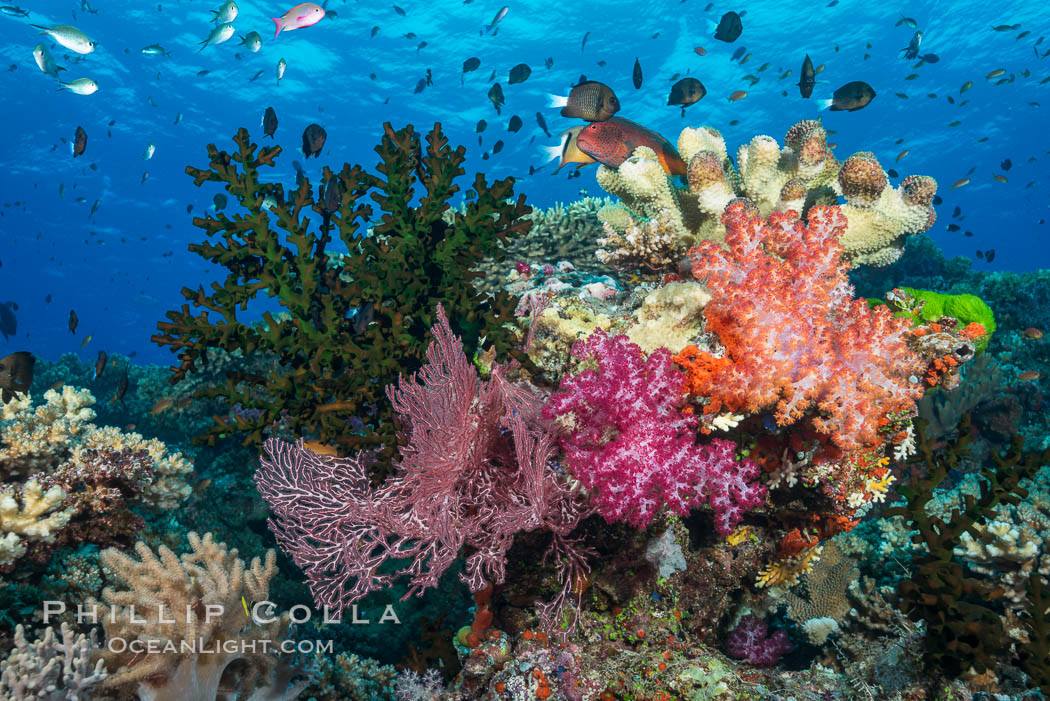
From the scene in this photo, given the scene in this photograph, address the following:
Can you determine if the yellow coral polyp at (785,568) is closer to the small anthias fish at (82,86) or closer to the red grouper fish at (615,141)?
the red grouper fish at (615,141)

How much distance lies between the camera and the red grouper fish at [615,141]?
16.4ft

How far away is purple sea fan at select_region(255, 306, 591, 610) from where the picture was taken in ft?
9.02

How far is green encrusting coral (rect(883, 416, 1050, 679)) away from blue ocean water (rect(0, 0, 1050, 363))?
72.4ft

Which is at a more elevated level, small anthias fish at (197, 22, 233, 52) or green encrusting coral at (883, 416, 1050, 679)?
small anthias fish at (197, 22, 233, 52)

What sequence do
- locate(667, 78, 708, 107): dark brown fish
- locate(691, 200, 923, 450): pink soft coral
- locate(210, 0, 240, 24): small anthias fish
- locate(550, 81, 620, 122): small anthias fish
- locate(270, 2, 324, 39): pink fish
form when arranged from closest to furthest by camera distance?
locate(691, 200, 923, 450): pink soft coral < locate(550, 81, 620, 122): small anthias fish < locate(667, 78, 708, 107): dark brown fish < locate(270, 2, 324, 39): pink fish < locate(210, 0, 240, 24): small anthias fish

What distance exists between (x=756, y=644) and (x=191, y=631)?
381 centimetres

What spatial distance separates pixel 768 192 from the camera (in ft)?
13.6

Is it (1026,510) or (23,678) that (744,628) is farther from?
(23,678)

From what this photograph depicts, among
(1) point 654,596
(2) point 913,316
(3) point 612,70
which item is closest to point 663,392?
(1) point 654,596

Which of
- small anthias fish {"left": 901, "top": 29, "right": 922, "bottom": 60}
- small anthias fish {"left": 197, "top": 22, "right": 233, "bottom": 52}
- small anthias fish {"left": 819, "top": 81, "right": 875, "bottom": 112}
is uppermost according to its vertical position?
small anthias fish {"left": 901, "top": 29, "right": 922, "bottom": 60}

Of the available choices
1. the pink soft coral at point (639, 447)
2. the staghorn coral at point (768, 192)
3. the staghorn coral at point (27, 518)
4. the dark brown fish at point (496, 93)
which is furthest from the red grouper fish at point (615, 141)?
the staghorn coral at point (27, 518)

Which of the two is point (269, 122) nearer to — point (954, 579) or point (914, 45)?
point (954, 579)

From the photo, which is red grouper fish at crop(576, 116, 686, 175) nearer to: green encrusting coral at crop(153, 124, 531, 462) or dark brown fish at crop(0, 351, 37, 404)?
green encrusting coral at crop(153, 124, 531, 462)

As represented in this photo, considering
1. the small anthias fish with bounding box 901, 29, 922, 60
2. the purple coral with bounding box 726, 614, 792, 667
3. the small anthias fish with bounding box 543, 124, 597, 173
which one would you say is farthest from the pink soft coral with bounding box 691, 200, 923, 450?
the small anthias fish with bounding box 901, 29, 922, 60
